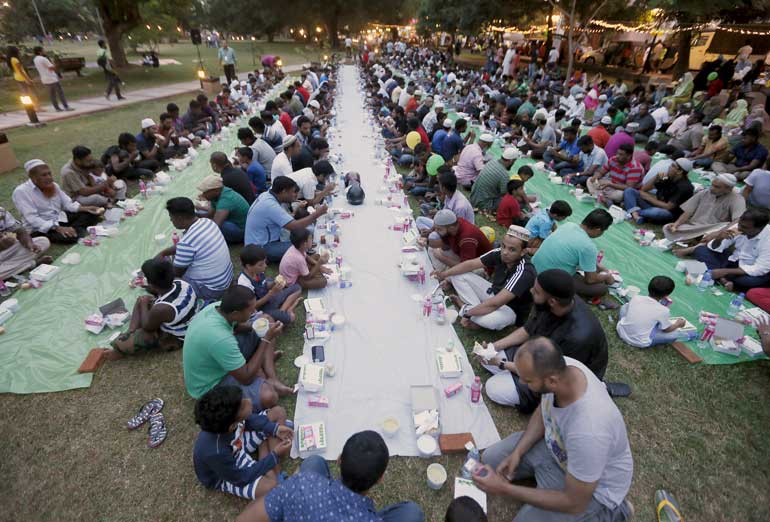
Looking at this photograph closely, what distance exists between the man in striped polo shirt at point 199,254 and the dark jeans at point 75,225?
10.4ft

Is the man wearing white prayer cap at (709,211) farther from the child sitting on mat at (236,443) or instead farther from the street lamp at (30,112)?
the street lamp at (30,112)

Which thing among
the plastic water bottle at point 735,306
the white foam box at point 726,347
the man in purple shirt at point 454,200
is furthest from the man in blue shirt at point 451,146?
the white foam box at point 726,347

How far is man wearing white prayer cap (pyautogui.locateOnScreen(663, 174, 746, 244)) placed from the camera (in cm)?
614

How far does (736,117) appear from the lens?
11961mm

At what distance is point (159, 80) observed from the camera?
2319cm

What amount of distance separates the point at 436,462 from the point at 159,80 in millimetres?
27708

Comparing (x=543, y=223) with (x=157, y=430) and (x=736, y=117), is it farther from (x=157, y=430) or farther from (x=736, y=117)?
(x=736, y=117)

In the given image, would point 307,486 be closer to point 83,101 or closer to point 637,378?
point 637,378

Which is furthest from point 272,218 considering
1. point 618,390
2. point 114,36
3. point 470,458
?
point 114,36

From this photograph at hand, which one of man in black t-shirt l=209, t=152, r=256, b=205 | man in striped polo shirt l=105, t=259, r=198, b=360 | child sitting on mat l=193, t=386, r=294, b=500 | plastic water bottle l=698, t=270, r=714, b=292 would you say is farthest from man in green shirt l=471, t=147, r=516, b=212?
child sitting on mat l=193, t=386, r=294, b=500

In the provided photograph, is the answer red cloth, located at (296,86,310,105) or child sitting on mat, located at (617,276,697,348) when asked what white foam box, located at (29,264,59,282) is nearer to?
child sitting on mat, located at (617,276,697,348)

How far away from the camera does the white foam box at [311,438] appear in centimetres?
344

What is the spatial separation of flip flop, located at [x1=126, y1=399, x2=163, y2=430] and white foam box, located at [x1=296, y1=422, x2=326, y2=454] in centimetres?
154

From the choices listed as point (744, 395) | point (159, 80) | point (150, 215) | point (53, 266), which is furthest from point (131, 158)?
point (159, 80)
